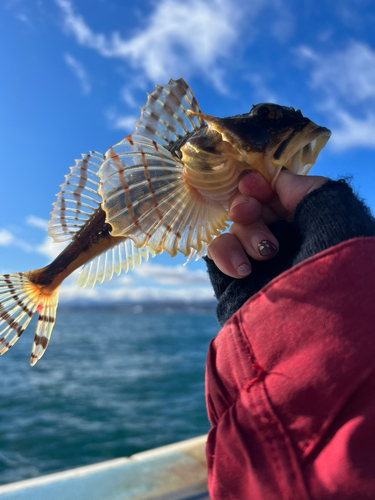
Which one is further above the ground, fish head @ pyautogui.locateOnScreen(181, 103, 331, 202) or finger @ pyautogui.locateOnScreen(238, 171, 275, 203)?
fish head @ pyautogui.locateOnScreen(181, 103, 331, 202)

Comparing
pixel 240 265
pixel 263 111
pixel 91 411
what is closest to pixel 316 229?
pixel 240 265

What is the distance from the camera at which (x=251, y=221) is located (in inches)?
91.2

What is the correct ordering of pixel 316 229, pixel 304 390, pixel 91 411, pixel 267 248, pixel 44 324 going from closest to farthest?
1. pixel 304 390
2. pixel 316 229
3. pixel 267 248
4. pixel 44 324
5. pixel 91 411

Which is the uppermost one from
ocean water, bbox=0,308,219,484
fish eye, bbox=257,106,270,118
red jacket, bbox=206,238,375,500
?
fish eye, bbox=257,106,270,118

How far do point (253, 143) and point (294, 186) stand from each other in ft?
1.44

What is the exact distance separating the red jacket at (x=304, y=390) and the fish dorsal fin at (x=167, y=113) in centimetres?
191

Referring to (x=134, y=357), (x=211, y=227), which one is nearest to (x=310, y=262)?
(x=211, y=227)

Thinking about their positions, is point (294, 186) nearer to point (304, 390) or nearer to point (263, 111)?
point (263, 111)

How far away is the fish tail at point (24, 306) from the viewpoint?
10.4 ft

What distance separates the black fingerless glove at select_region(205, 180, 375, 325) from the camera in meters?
1.67

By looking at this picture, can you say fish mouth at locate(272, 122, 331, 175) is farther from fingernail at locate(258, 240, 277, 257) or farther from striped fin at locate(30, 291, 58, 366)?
striped fin at locate(30, 291, 58, 366)

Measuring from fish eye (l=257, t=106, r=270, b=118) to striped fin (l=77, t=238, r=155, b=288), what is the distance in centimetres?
152

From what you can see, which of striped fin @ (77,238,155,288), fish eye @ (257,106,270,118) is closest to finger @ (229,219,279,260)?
fish eye @ (257,106,270,118)

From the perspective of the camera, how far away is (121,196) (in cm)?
237
